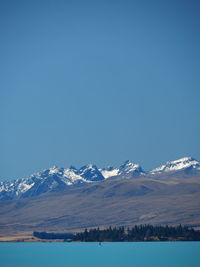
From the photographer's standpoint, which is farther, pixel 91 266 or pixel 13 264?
pixel 13 264

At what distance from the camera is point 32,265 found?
166 m

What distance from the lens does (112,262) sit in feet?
567

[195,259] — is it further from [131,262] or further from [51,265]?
[51,265]

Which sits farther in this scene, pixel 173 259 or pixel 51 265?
pixel 173 259

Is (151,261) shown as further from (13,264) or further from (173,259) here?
(13,264)

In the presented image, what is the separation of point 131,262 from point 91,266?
1636cm

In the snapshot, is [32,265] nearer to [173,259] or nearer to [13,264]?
[13,264]

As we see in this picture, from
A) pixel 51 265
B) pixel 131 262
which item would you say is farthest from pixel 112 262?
pixel 51 265

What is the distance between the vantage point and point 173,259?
582 feet

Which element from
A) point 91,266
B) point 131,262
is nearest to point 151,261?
point 131,262

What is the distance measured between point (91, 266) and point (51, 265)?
1293cm

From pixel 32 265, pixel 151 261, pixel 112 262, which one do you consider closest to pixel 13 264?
pixel 32 265

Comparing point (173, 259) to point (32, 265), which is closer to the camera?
point (32, 265)

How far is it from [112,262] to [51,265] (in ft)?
63.2
